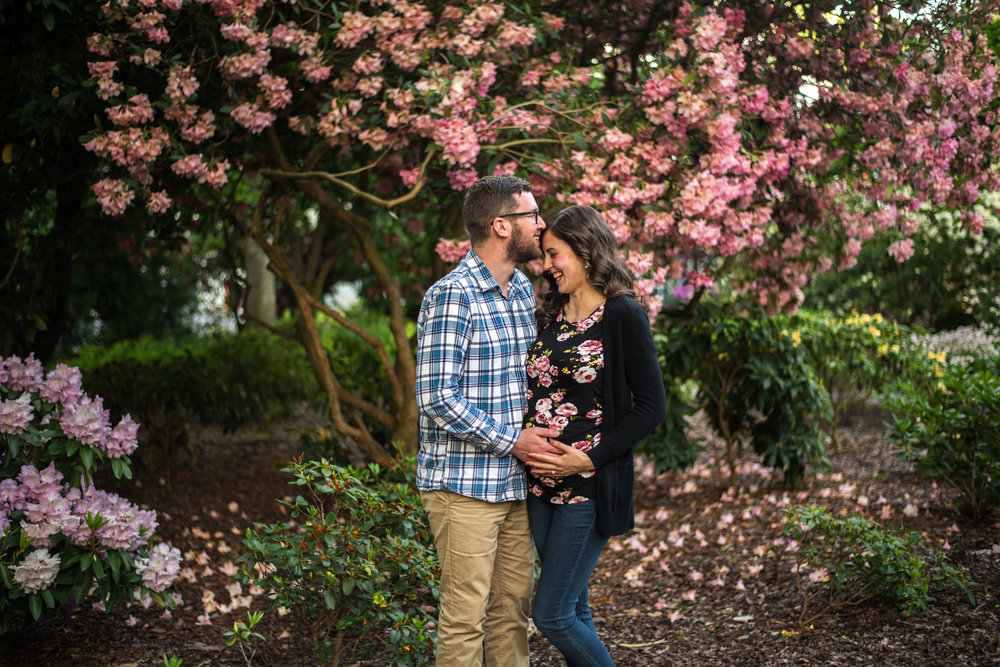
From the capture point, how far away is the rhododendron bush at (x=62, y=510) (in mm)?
2896

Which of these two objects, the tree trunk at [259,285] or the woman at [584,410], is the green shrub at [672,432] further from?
the tree trunk at [259,285]

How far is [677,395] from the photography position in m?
5.69

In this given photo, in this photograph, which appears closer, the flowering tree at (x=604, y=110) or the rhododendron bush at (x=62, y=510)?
the rhododendron bush at (x=62, y=510)

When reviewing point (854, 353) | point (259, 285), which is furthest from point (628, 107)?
point (259, 285)

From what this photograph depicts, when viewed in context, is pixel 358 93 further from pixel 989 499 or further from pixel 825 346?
pixel 825 346

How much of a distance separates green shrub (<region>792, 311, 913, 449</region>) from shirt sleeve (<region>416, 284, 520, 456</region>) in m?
4.71

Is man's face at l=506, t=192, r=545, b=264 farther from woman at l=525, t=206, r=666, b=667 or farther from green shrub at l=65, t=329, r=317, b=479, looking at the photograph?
green shrub at l=65, t=329, r=317, b=479

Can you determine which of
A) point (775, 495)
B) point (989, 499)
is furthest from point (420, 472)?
point (775, 495)

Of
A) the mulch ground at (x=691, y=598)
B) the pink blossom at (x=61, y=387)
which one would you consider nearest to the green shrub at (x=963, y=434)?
the mulch ground at (x=691, y=598)

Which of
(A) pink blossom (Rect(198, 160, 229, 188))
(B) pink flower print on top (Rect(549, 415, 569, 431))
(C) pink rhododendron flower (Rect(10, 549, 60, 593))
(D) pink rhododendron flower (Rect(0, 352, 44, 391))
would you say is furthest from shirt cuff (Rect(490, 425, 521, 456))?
(A) pink blossom (Rect(198, 160, 229, 188))

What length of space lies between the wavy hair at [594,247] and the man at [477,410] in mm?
121

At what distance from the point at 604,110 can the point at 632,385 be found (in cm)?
203

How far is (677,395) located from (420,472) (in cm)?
348

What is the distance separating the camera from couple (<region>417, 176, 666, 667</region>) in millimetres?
2396
